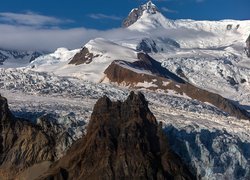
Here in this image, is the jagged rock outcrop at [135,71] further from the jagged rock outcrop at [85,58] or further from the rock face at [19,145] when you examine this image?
the rock face at [19,145]

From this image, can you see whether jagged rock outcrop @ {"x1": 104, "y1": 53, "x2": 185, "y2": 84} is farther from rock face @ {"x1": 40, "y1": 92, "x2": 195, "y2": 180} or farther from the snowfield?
rock face @ {"x1": 40, "y1": 92, "x2": 195, "y2": 180}

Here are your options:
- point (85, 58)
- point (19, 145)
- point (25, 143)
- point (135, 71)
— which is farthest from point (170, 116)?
point (85, 58)

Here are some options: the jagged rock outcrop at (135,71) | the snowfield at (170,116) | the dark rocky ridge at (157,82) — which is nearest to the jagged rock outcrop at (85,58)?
the jagged rock outcrop at (135,71)

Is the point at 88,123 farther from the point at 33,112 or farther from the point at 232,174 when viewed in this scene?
the point at 232,174

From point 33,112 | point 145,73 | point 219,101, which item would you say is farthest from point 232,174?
point 145,73

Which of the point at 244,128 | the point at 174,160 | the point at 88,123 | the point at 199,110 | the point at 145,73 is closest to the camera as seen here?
the point at 174,160

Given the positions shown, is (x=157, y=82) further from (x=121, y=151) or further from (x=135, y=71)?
(x=121, y=151)
